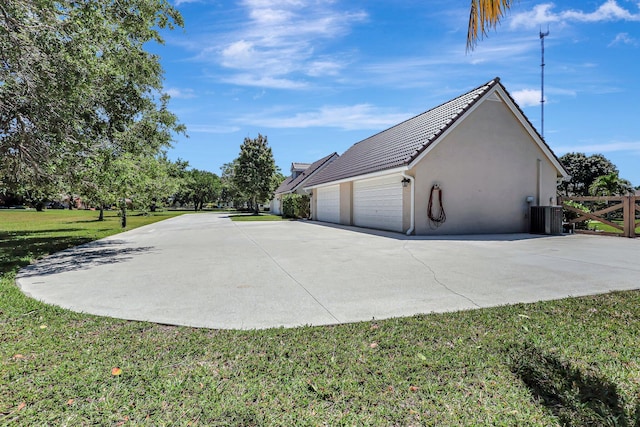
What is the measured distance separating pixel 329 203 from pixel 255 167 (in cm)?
1889

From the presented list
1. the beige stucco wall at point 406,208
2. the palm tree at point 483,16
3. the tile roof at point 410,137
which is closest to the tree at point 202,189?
the tile roof at point 410,137

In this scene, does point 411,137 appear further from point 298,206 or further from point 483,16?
point 298,206

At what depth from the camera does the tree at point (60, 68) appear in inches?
235

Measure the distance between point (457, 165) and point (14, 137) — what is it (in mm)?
13312

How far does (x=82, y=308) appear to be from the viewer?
4133 mm

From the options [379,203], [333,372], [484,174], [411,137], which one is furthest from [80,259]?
[484,174]

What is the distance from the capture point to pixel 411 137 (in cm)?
1461

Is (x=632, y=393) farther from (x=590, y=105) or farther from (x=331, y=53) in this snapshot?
(x=590, y=105)

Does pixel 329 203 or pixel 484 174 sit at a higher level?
pixel 484 174

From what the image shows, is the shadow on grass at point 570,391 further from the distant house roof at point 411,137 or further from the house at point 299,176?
the house at point 299,176

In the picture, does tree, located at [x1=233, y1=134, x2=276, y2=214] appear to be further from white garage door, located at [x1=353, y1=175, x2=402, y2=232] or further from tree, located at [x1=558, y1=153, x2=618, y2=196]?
tree, located at [x1=558, y1=153, x2=618, y2=196]

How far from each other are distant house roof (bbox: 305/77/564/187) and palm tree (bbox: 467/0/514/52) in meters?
8.17

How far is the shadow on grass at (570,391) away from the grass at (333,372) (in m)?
0.01

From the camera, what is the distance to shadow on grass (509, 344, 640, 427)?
2.07 m
